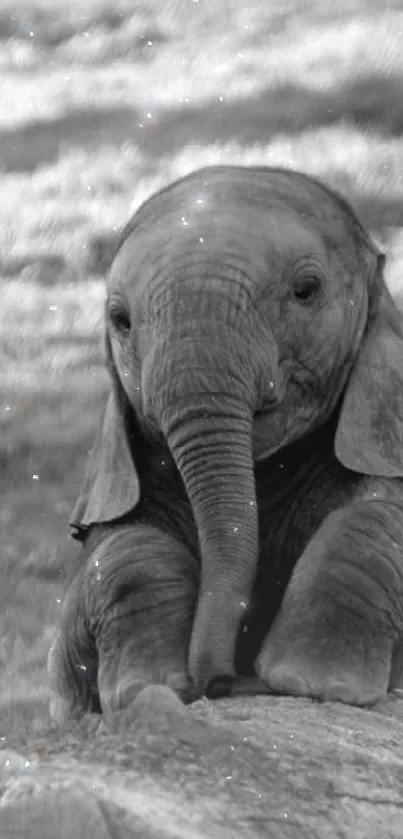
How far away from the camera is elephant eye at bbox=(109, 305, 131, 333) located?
406 cm

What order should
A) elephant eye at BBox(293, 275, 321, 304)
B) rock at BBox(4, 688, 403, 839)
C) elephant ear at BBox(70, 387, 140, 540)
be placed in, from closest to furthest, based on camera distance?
1. rock at BBox(4, 688, 403, 839)
2. elephant eye at BBox(293, 275, 321, 304)
3. elephant ear at BBox(70, 387, 140, 540)

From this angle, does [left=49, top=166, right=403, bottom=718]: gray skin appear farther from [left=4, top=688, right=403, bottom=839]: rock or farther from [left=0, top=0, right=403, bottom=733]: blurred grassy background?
[left=0, top=0, right=403, bottom=733]: blurred grassy background

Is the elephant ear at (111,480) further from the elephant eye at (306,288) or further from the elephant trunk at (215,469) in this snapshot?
the elephant eye at (306,288)

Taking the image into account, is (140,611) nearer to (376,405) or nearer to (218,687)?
(218,687)

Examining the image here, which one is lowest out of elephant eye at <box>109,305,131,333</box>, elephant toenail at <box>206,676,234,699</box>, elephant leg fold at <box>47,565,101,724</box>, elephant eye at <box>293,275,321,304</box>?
elephant leg fold at <box>47,565,101,724</box>

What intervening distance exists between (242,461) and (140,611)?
472 mm

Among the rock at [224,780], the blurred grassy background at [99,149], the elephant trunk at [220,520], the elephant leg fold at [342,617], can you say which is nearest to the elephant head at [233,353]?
the elephant trunk at [220,520]

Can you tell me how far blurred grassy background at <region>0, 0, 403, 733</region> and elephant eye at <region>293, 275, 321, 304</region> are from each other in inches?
208

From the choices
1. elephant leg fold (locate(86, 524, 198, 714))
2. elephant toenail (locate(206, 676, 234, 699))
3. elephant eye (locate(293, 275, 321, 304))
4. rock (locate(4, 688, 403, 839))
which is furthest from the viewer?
elephant eye (locate(293, 275, 321, 304))

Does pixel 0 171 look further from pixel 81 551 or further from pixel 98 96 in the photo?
pixel 81 551

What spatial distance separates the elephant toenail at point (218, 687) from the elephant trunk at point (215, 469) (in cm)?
2

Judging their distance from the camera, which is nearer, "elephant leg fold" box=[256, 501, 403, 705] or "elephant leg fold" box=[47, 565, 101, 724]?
"elephant leg fold" box=[256, 501, 403, 705]

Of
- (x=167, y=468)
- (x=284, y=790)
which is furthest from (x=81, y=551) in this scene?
(x=284, y=790)

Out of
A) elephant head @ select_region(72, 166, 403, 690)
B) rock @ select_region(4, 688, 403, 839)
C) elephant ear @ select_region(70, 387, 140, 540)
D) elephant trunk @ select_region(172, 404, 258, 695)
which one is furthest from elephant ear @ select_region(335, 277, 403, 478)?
rock @ select_region(4, 688, 403, 839)
